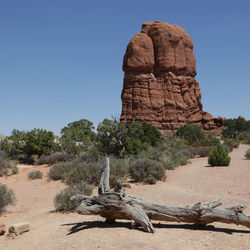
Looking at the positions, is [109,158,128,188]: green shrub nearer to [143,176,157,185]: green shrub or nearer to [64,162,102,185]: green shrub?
[64,162,102,185]: green shrub

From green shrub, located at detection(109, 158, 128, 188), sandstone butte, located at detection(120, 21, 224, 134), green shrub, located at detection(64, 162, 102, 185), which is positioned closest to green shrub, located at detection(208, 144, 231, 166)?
green shrub, located at detection(109, 158, 128, 188)

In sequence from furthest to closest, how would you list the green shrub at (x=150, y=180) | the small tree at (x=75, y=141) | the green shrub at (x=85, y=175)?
the small tree at (x=75, y=141)
the green shrub at (x=85, y=175)
the green shrub at (x=150, y=180)

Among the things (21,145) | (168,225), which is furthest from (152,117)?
(168,225)

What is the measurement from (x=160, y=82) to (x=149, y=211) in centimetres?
4913

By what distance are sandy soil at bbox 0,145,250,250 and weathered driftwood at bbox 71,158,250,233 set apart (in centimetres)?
25

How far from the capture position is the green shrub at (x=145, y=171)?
1257 centimetres

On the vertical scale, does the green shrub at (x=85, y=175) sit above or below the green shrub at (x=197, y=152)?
below

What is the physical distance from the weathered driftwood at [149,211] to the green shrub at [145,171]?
21.8 ft

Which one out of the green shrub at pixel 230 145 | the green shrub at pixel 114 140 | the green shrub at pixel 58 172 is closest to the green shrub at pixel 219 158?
the green shrub at pixel 114 140

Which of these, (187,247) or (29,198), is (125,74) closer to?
(29,198)

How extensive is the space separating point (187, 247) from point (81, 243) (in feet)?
6.31

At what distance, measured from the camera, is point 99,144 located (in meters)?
18.9

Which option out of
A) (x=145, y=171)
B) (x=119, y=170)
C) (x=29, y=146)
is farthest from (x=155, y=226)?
(x=29, y=146)

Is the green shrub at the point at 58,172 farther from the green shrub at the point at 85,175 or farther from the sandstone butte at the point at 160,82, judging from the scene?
the sandstone butte at the point at 160,82
